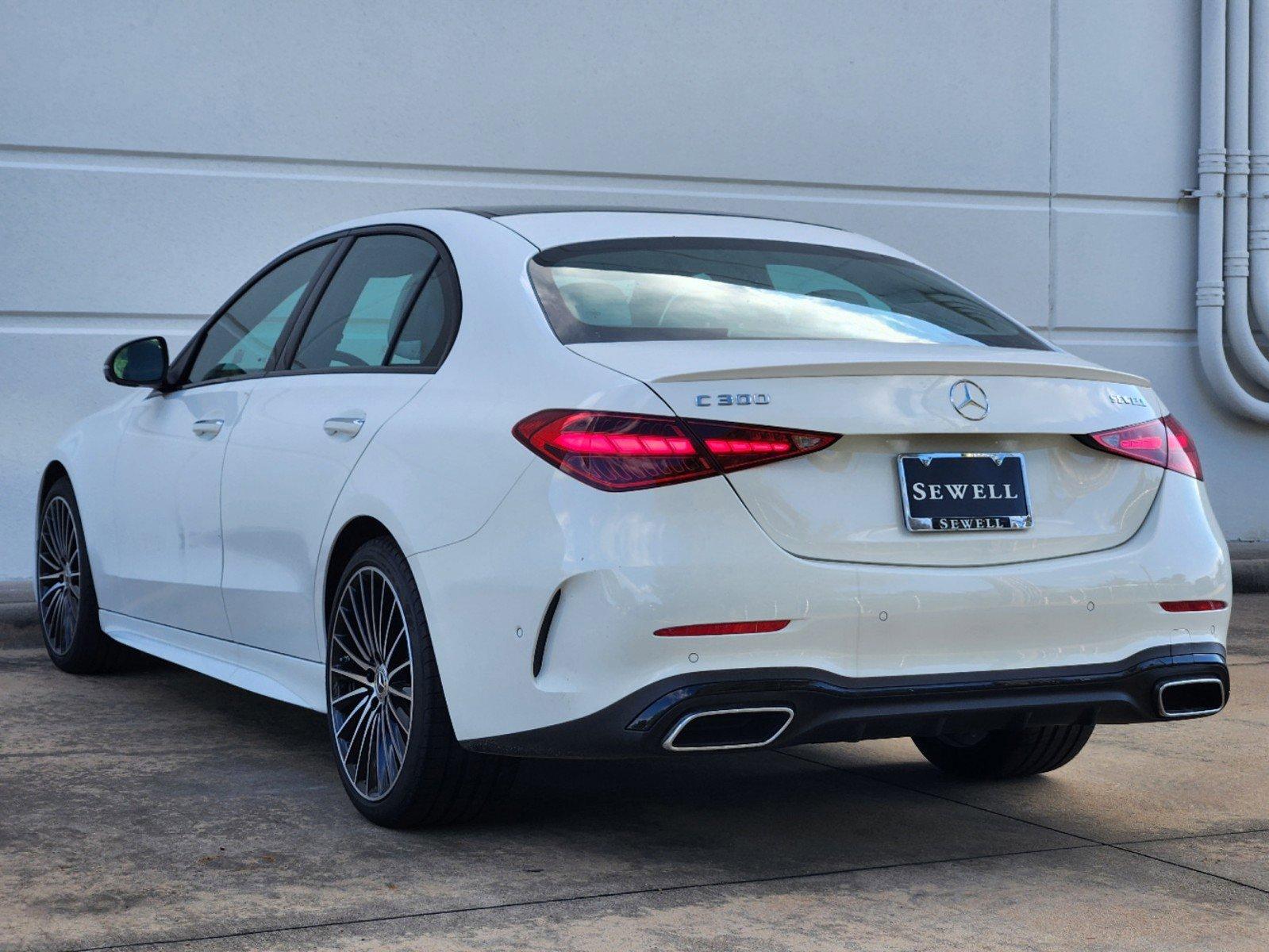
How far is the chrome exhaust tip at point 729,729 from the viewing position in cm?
337

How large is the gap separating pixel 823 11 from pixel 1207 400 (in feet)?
11.7

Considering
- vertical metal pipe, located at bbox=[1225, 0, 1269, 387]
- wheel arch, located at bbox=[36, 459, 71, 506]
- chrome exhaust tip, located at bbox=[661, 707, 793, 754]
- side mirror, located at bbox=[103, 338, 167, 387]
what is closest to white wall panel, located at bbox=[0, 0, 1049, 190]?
vertical metal pipe, located at bbox=[1225, 0, 1269, 387]

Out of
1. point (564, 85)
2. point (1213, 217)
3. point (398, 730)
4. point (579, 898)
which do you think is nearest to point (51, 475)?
point (398, 730)

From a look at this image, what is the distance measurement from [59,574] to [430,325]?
3091mm

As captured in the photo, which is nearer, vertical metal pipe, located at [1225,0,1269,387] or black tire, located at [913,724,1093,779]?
black tire, located at [913,724,1093,779]

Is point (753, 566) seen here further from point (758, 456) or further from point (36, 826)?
point (36, 826)

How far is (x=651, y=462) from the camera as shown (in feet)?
11.1

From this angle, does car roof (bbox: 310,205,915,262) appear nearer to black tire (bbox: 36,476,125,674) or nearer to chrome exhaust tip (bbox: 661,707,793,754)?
chrome exhaust tip (bbox: 661,707,793,754)

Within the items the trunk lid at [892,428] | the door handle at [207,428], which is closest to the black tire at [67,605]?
the door handle at [207,428]

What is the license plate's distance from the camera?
3.51 meters

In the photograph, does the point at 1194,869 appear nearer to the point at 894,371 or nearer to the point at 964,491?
the point at 964,491

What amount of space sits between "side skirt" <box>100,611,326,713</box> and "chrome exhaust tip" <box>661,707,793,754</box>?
52.6 inches

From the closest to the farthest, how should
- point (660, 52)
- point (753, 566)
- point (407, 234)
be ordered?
point (753, 566) → point (407, 234) → point (660, 52)

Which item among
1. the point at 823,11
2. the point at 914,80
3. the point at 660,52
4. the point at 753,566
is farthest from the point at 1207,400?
the point at 753,566
